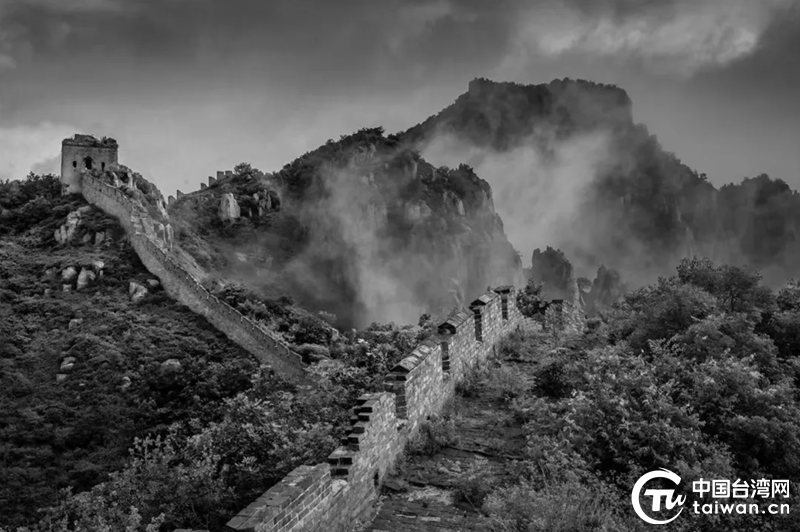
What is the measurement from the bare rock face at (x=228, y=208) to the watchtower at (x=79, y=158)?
58.0 feet

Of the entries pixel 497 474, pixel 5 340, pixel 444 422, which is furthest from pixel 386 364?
pixel 5 340

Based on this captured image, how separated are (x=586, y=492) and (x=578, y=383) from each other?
410cm

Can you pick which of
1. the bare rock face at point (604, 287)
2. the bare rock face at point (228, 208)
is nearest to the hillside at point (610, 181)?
the bare rock face at point (604, 287)

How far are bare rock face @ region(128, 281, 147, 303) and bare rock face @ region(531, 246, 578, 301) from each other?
53.0 m

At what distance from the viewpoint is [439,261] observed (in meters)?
93.8

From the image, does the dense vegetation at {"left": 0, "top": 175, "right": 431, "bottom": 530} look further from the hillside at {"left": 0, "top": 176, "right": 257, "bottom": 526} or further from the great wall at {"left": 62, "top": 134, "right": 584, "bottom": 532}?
the great wall at {"left": 62, "top": 134, "right": 584, "bottom": 532}

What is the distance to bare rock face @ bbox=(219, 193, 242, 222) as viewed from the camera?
72.5m

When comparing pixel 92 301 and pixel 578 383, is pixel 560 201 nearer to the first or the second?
pixel 92 301

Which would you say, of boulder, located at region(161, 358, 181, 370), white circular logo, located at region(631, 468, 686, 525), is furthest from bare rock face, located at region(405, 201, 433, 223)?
white circular logo, located at region(631, 468, 686, 525)

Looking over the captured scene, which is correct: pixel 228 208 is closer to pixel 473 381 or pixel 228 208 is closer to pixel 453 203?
pixel 453 203

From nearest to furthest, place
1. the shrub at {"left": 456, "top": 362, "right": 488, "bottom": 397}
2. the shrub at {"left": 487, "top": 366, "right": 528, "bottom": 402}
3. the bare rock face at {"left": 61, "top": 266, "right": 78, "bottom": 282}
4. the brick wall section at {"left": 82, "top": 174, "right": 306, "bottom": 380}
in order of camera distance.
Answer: the shrub at {"left": 487, "top": 366, "right": 528, "bottom": 402} → the shrub at {"left": 456, "top": 362, "right": 488, "bottom": 397} → the brick wall section at {"left": 82, "top": 174, "right": 306, "bottom": 380} → the bare rock face at {"left": 61, "top": 266, "right": 78, "bottom": 282}

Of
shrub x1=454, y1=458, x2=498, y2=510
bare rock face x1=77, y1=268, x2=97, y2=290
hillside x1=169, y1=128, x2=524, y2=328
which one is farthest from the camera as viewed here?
hillside x1=169, y1=128, x2=524, y2=328

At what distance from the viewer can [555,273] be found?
87188 mm

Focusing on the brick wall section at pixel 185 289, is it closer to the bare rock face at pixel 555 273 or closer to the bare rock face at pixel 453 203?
the bare rock face at pixel 555 273
